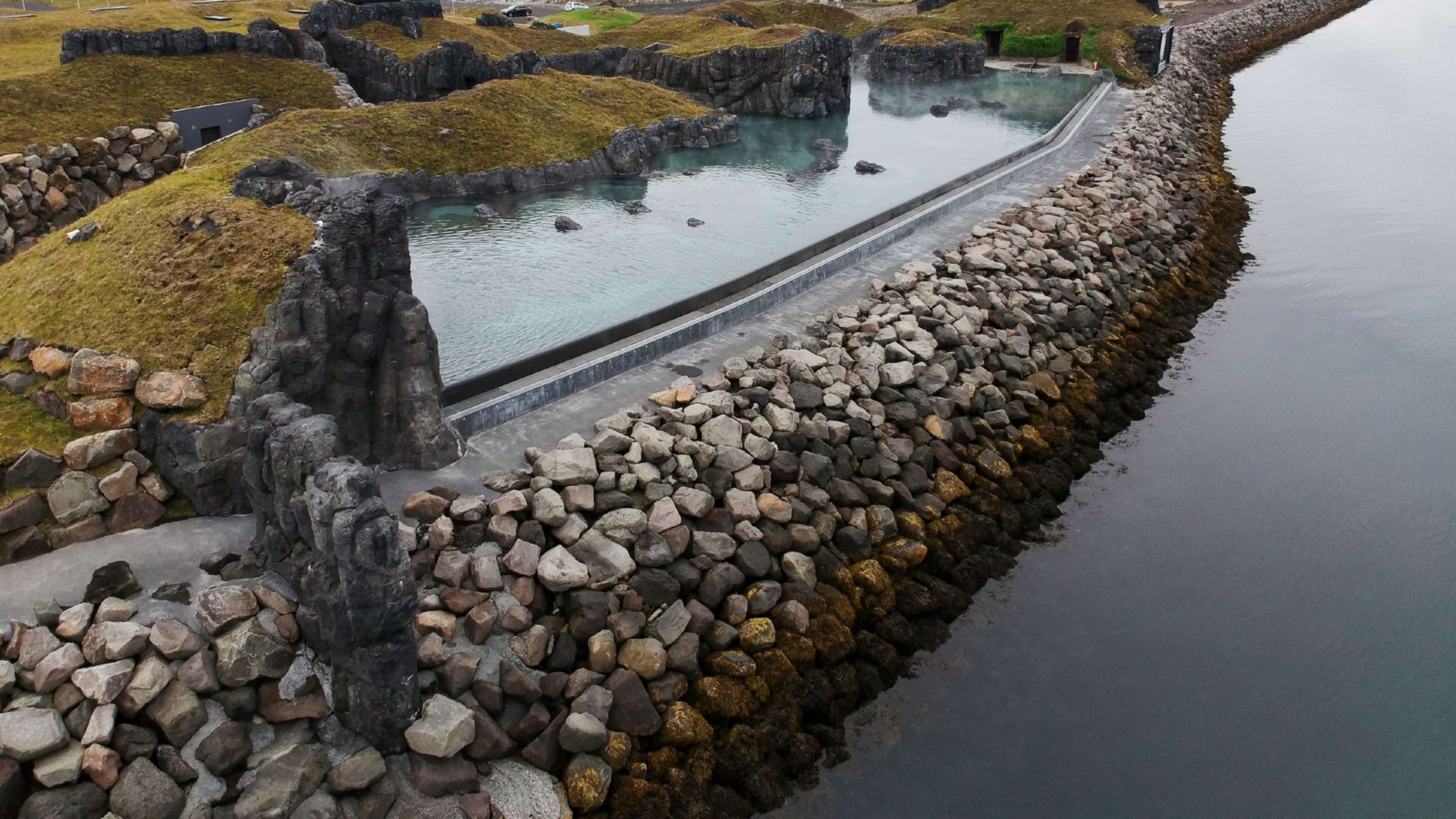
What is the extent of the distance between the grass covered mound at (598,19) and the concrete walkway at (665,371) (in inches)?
1919

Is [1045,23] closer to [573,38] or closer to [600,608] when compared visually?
[573,38]

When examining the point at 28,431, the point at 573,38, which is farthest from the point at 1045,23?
the point at 28,431

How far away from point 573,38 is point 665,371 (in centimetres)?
4926

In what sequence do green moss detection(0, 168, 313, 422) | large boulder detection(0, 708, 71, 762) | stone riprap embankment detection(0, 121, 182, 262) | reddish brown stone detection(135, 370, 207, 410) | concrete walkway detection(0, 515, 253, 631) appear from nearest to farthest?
large boulder detection(0, 708, 71, 762) → concrete walkway detection(0, 515, 253, 631) → reddish brown stone detection(135, 370, 207, 410) → green moss detection(0, 168, 313, 422) → stone riprap embankment detection(0, 121, 182, 262)

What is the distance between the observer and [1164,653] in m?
17.9

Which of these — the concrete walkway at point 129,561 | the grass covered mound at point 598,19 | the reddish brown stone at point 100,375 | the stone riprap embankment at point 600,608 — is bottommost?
the stone riprap embankment at point 600,608

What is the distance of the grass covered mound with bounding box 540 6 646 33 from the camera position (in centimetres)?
7850

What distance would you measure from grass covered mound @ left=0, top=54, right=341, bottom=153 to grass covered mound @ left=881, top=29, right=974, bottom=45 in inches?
1556

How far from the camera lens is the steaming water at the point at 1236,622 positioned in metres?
15.2

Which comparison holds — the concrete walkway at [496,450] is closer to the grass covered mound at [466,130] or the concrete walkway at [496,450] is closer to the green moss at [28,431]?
the green moss at [28,431]

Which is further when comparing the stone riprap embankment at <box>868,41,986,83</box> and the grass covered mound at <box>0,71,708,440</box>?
the stone riprap embankment at <box>868,41,986,83</box>

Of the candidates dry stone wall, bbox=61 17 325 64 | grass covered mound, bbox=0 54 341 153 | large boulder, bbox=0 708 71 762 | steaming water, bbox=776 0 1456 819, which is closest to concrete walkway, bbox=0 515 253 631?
large boulder, bbox=0 708 71 762

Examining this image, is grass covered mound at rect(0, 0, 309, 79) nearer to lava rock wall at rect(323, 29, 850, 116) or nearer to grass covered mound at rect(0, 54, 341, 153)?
grass covered mound at rect(0, 54, 341, 153)

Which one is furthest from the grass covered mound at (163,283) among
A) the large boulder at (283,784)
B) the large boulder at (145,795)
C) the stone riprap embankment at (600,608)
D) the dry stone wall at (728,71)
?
the dry stone wall at (728,71)
